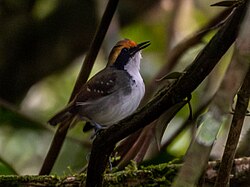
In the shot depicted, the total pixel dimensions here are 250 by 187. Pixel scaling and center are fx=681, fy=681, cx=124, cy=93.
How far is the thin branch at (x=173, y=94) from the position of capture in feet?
4.11

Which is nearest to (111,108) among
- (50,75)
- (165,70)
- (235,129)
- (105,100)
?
(105,100)

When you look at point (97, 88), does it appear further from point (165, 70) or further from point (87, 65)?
point (165, 70)

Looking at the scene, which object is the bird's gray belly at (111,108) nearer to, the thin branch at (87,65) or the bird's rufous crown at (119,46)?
the thin branch at (87,65)

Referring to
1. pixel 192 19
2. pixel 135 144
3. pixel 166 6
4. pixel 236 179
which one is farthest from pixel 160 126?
pixel 192 19

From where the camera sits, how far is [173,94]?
134cm

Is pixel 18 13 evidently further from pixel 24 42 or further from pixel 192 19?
pixel 192 19

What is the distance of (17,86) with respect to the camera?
3104 mm

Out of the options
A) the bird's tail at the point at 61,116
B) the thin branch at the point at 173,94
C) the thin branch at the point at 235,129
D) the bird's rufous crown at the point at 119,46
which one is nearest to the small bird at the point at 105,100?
the bird's tail at the point at 61,116

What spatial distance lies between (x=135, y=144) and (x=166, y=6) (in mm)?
1085

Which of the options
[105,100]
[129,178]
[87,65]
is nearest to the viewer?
[129,178]

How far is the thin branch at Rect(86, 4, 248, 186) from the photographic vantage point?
1.25 m

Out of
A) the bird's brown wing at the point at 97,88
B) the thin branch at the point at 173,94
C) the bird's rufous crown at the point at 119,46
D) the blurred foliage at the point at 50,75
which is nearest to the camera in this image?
the thin branch at the point at 173,94

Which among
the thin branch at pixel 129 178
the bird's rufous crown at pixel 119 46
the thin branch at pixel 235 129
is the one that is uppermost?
the bird's rufous crown at pixel 119 46

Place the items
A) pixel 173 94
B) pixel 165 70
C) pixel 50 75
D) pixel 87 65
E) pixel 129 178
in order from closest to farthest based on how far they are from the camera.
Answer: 1. pixel 173 94
2. pixel 129 178
3. pixel 87 65
4. pixel 165 70
5. pixel 50 75
